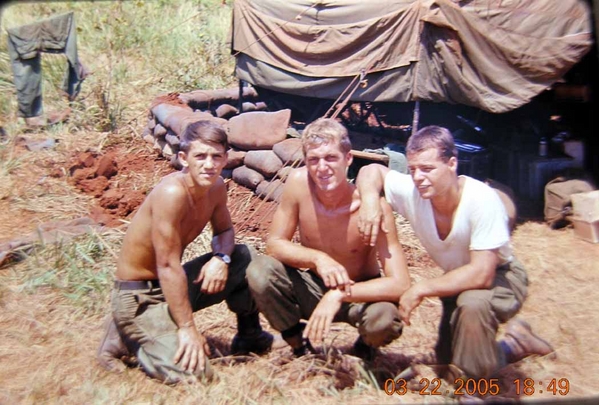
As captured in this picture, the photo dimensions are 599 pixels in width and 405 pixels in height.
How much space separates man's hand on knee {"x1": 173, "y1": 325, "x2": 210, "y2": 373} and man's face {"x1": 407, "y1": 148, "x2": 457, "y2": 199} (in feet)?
4.56

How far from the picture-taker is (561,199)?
20.7 ft

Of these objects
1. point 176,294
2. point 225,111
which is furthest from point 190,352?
point 225,111

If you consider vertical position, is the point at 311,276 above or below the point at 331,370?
above

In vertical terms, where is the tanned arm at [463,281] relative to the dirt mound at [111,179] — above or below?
below

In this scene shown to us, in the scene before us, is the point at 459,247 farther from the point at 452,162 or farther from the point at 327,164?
the point at 327,164

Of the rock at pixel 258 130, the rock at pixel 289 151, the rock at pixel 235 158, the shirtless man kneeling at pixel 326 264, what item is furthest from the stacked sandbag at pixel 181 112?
the shirtless man kneeling at pixel 326 264

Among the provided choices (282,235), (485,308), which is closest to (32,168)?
(282,235)

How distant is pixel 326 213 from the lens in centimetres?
333

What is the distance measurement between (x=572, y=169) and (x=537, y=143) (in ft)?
1.99

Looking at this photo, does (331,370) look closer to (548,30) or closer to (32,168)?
(548,30)

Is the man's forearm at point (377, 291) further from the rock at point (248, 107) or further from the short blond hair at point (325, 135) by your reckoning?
the rock at point (248, 107)

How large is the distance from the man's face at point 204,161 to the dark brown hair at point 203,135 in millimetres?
22

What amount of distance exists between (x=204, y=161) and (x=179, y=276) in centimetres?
63
